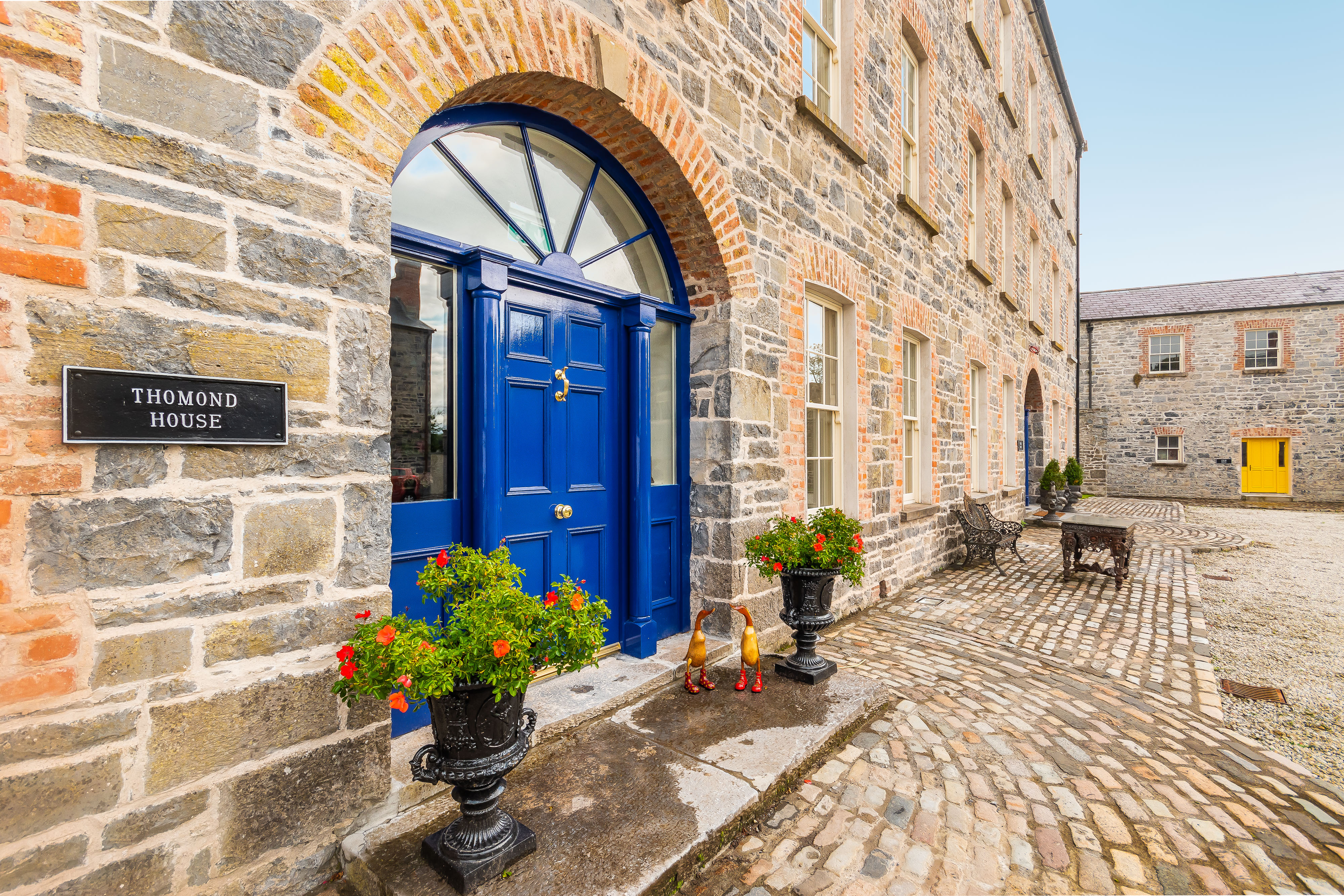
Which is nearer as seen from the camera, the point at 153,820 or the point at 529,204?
the point at 153,820

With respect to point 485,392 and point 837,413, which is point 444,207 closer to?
point 485,392

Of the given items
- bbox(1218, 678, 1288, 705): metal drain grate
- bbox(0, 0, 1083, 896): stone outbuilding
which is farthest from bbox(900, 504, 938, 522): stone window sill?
bbox(1218, 678, 1288, 705): metal drain grate

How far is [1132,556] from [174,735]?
37.7ft

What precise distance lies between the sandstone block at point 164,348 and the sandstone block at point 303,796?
1274 mm

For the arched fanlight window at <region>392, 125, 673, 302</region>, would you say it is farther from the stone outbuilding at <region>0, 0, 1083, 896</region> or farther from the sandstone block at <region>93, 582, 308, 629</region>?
the sandstone block at <region>93, 582, 308, 629</region>

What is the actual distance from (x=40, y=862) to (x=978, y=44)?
39.4 ft

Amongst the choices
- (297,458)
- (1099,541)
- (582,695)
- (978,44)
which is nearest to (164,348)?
(297,458)

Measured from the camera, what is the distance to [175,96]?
6.06 feet

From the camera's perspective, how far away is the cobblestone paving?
7.68 ft

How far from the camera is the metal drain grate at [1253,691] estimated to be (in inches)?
162

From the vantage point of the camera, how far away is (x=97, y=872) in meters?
1.69

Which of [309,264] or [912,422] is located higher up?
[309,264]

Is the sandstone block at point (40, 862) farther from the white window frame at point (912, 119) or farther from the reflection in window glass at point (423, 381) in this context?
the white window frame at point (912, 119)

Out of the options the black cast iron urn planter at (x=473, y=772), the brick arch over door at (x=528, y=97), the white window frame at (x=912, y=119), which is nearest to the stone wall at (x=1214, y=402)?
the white window frame at (x=912, y=119)
